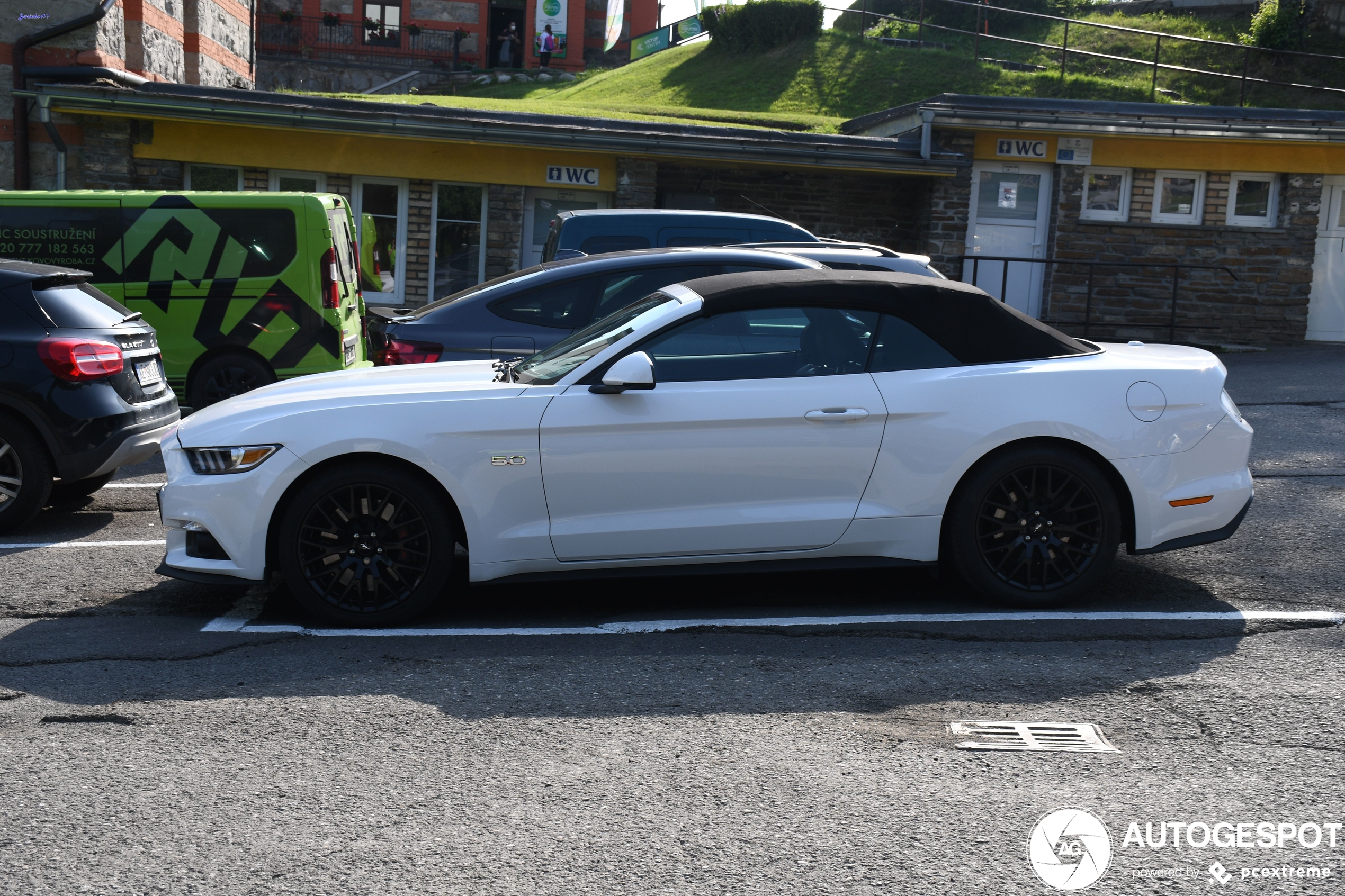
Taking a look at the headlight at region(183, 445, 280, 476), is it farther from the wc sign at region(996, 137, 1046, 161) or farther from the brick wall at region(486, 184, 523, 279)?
the wc sign at region(996, 137, 1046, 161)

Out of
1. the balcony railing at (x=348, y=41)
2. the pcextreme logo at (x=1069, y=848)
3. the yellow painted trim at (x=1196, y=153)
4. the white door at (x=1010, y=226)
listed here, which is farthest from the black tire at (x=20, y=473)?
the balcony railing at (x=348, y=41)

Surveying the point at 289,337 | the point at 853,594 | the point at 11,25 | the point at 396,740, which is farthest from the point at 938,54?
the point at 396,740

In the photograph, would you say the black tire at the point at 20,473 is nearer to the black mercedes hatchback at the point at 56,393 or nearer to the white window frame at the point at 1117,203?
the black mercedes hatchback at the point at 56,393

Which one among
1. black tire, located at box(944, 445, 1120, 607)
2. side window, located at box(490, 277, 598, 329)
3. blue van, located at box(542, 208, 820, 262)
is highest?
blue van, located at box(542, 208, 820, 262)

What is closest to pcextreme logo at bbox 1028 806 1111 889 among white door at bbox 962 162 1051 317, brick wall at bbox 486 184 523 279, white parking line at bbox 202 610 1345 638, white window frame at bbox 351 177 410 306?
white parking line at bbox 202 610 1345 638

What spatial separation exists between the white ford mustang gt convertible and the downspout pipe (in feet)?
46.9

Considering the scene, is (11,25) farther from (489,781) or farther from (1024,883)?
(1024,883)

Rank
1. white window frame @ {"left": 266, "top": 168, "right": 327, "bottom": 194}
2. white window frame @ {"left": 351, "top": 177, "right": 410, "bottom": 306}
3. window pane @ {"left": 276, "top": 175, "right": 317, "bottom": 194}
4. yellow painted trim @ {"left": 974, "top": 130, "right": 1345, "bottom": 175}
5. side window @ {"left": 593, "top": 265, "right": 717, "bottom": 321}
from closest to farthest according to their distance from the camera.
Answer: side window @ {"left": 593, "top": 265, "right": 717, "bottom": 321} < white window frame @ {"left": 266, "top": 168, "right": 327, "bottom": 194} < window pane @ {"left": 276, "top": 175, "right": 317, "bottom": 194} < white window frame @ {"left": 351, "top": 177, "right": 410, "bottom": 306} < yellow painted trim @ {"left": 974, "top": 130, "right": 1345, "bottom": 175}

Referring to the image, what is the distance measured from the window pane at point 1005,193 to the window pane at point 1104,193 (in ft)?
2.76

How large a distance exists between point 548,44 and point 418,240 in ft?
126

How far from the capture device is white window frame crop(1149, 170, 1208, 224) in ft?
63.5

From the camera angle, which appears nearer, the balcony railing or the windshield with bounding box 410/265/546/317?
the windshield with bounding box 410/265/546/317

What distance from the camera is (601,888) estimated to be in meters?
3.10

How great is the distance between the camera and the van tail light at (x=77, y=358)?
719cm
